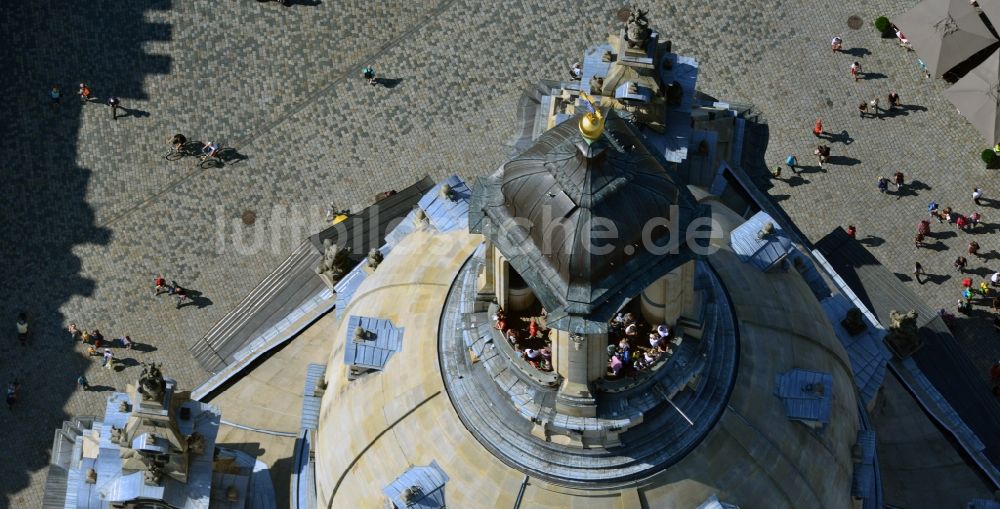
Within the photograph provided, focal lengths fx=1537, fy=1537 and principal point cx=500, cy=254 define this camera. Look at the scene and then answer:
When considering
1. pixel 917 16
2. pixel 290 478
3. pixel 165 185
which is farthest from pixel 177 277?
pixel 917 16

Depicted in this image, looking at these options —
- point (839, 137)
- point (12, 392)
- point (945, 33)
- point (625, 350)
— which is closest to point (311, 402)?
point (625, 350)

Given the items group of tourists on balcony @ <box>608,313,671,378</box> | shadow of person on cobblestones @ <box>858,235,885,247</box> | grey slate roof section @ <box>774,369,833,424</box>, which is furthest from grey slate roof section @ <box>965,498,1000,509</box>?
shadow of person on cobblestones @ <box>858,235,885,247</box>

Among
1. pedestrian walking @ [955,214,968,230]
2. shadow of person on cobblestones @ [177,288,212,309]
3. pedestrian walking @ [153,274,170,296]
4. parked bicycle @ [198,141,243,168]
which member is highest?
parked bicycle @ [198,141,243,168]

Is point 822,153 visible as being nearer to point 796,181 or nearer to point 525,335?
point 796,181

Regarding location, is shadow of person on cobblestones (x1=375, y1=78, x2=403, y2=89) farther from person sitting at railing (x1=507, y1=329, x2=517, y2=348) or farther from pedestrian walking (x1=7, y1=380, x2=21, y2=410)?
person sitting at railing (x1=507, y1=329, x2=517, y2=348)

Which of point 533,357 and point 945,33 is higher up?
point 945,33

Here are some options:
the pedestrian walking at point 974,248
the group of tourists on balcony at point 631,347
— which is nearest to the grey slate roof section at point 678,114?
the group of tourists on balcony at point 631,347

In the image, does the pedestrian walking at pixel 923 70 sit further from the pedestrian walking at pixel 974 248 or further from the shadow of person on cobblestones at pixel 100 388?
the shadow of person on cobblestones at pixel 100 388
